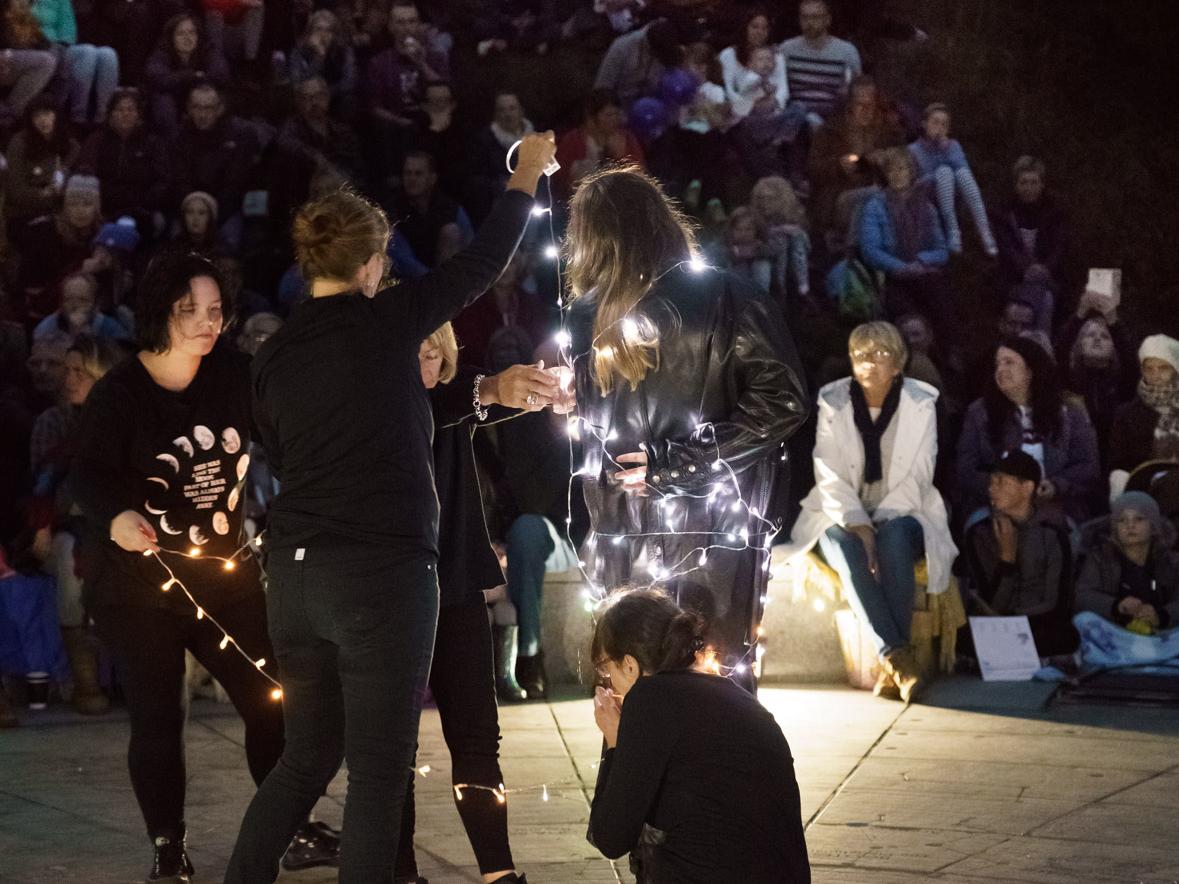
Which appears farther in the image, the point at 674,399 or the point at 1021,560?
the point at 1021,560

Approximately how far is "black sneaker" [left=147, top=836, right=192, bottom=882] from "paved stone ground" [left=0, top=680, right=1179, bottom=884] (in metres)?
0.16

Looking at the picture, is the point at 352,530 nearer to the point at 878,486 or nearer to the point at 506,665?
the point at 506,665

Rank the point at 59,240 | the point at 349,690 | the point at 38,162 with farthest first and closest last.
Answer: the point at 38,162 < the point at 59,240 < the point at 349,690

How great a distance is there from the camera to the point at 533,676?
806 centimetres

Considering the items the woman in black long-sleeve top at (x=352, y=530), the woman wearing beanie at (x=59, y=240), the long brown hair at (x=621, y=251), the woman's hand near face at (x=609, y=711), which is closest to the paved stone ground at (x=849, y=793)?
the woman in black long-sleeve top at (x=352, y=530)

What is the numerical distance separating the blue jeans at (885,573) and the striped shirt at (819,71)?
449cm

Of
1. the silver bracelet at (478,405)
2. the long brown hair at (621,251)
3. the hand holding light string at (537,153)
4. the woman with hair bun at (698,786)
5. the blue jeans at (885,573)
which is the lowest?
the blue jeans at (885,573)

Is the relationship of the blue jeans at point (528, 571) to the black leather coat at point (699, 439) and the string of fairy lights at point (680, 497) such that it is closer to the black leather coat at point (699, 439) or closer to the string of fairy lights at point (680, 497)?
the string of fairy lights at point (680, 497)

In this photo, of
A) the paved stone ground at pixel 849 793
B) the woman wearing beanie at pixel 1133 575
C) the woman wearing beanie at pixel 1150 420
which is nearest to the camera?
the paved stone ground at pixel 849 793

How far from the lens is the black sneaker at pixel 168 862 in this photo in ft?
16.2

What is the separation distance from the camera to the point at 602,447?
446 centimetres

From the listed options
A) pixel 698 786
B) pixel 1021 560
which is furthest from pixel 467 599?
pixel 1021 560

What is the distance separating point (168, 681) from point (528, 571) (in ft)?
11.2

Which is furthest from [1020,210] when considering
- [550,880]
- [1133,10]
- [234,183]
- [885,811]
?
[550,880]
